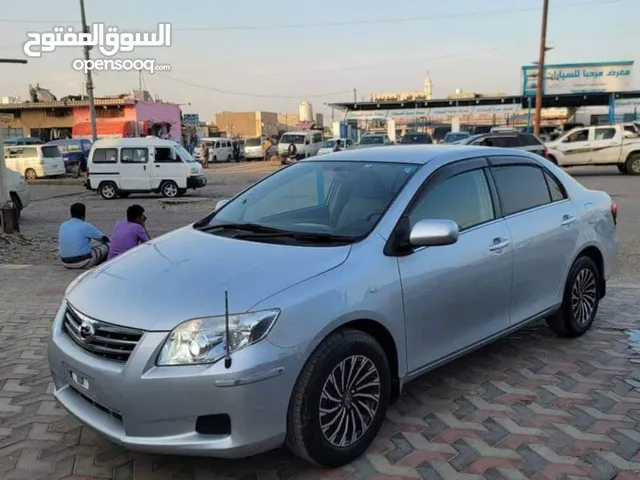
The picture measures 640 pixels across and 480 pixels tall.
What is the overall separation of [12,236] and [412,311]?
913 cm

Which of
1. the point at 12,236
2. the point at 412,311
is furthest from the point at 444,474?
the point at 12,236

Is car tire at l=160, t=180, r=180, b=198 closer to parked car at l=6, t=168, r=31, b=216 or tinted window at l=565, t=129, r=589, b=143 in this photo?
parked car at l=6, t=168, r=31, b=216

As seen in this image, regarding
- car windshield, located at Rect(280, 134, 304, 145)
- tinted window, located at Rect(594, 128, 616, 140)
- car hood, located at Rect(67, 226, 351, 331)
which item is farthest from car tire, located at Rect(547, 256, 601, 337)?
car windshield, located at Rect(280, 134, 304, 145)

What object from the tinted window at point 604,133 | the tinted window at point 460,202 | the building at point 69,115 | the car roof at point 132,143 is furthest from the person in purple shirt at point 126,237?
the building at point 69,115

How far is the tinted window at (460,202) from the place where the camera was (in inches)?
146

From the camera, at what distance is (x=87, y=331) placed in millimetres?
2926

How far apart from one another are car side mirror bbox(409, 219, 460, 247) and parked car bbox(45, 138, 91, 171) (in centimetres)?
3231

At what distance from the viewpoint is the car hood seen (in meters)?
2.76

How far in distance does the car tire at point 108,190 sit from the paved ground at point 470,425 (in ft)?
49.8

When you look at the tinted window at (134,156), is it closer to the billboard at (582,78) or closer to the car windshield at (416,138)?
the car windshield at (416,138)

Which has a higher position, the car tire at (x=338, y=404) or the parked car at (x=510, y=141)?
the parked car at (x=510, y=141)

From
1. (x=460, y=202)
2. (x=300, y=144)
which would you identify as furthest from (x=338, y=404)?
(x=300, y=144)

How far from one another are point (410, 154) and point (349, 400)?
1780 mm

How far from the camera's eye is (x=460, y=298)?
365cm
